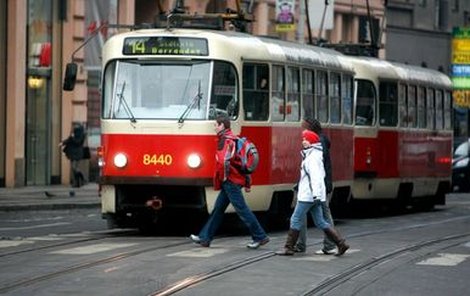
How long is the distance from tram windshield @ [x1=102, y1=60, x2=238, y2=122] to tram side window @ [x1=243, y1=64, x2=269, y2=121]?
1.19 feet

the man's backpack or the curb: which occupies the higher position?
the man's backpack

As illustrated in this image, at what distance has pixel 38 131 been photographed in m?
37.2

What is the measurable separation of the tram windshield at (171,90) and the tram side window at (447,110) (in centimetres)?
1335

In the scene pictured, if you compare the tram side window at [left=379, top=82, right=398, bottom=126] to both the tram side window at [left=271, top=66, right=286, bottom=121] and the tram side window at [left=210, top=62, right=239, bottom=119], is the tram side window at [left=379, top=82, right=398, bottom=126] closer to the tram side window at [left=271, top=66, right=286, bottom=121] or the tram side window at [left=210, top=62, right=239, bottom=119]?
the tram side window at [left=271, top=66, right=286, bottom=121]

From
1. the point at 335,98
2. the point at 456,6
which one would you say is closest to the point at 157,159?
the point at 335,98

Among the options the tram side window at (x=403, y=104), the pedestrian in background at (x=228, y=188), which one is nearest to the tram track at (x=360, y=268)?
the pedestrian in background at (x=228, y=188)

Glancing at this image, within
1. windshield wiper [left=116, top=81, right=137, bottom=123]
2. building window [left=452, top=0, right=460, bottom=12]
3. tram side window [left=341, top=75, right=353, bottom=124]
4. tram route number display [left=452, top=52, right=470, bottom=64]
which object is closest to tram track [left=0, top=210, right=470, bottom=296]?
windshield wiper [left=116, top=81, right=137, bottom=123]

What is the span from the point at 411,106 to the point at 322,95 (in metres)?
6.54

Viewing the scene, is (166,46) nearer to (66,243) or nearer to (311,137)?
(66,243)

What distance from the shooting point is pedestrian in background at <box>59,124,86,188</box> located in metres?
35.9

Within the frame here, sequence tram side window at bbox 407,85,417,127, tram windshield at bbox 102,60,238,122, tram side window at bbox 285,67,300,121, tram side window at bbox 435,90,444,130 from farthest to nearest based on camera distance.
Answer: tram side window at bbox 435,90,444,130, tram side window at bbox 407,85,417,127, tram side window at bbox 285,67,300,121, tram windshield at bbox 102,60,238,122

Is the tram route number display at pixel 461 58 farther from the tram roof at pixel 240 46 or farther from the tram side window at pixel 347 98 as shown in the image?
the tram roof at pixel 240 46

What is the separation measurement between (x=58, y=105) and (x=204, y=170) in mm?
18131

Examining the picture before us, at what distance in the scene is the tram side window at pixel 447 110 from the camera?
33.3 metres
